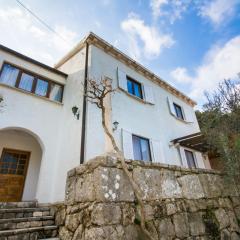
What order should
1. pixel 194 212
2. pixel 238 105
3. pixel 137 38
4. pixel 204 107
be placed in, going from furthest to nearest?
pixel 137 38, pixel 204 107, pixel 238 105, pixel 194 212

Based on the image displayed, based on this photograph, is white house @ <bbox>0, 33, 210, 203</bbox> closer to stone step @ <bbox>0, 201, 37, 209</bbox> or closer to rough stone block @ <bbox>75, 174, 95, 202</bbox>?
stone step @ <bbox>0, 201, 37, 209</bbox>

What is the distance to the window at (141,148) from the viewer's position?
6.47 m

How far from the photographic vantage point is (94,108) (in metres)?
5.89

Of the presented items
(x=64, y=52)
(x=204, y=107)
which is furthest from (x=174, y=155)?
(x=64, y=52)

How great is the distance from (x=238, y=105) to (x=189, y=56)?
3524 millimetres

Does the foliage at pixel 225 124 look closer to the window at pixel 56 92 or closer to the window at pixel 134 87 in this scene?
the window at pixel 134 87

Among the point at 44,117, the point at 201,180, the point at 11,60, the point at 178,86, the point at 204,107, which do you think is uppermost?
the point at 178,86

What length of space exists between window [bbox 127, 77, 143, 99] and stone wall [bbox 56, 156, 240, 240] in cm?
540

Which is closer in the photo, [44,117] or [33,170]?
[44,117]

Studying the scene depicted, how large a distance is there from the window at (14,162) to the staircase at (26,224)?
114 inches

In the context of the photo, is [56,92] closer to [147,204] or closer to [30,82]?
[30,82]

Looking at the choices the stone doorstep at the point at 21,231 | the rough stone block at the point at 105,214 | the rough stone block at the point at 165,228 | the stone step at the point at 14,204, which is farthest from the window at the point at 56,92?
the rough stone block at the point at 165,228

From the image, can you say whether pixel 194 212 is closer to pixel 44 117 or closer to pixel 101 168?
pixel 101 168

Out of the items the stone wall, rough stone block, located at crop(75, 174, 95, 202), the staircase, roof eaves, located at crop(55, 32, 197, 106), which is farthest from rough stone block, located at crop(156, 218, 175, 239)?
roof eaves, located at crop(55, 32, 197, 106)
